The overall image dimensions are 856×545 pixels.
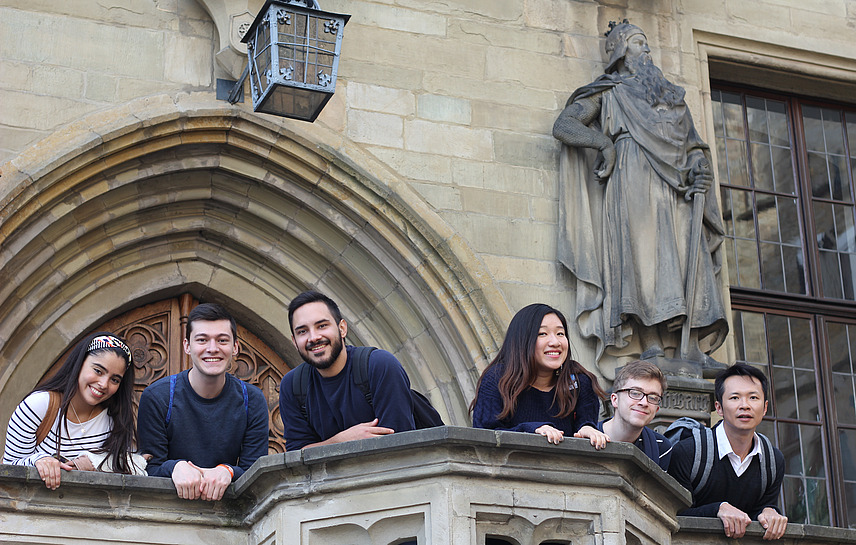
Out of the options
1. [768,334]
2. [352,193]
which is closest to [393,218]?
[352,193]

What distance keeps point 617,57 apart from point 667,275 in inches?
49.8

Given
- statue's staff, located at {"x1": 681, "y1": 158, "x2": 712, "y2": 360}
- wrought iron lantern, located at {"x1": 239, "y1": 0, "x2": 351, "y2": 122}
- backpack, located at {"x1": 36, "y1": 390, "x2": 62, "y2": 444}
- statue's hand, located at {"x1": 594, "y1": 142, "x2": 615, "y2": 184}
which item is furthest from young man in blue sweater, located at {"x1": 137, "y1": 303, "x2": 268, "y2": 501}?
statue's hand, located at {"x1": 594, "y1": 142, "x2": 615, "y2": 184}

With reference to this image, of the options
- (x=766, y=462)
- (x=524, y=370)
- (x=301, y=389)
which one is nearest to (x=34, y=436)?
(x=301, y=389)

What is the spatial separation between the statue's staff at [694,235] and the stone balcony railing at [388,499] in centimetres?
272

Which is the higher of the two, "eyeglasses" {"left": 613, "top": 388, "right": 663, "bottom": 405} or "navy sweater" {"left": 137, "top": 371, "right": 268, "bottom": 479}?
"eyeglasses" {"left": 613, "top": 388, "right": 663, "bottom": 405}

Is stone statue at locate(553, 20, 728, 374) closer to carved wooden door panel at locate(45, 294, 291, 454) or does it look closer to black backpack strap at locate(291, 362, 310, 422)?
carved wooden door panel at locate(45, 294, 291, 454)

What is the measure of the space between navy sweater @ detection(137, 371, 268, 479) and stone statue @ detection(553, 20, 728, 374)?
269 cm

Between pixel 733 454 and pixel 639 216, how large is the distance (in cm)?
235

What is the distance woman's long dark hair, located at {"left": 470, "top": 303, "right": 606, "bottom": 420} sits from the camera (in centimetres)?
432

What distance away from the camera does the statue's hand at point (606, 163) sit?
7.01m

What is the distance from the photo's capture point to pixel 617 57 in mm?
7324

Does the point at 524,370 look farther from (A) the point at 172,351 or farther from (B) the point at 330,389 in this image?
(A) the point at 172,351

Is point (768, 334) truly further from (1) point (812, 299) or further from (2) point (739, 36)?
(2) point (739, 36)

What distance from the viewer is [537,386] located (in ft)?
14.4
